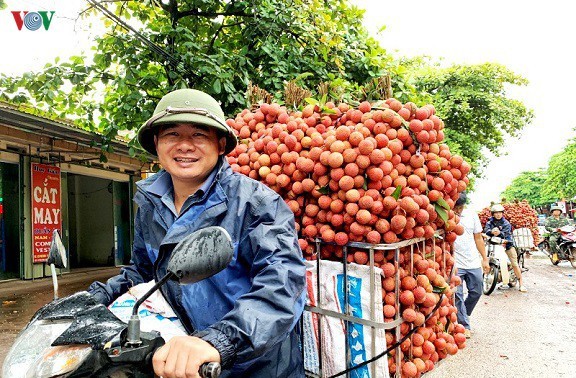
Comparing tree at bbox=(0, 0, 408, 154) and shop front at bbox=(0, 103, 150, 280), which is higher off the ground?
tree at bbox=(0, 0, 408, 154)

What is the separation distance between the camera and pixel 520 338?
6.29m

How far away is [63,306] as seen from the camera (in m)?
1.65

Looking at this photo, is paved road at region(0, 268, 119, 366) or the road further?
paved road at region(0, 268, 119, 366)

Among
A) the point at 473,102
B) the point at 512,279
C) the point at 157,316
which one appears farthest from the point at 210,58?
the point at 473,102

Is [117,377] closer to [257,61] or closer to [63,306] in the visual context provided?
[63,306]

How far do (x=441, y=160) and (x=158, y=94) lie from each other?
5.67 m

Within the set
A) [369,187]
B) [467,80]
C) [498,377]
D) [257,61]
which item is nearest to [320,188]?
[369,187]


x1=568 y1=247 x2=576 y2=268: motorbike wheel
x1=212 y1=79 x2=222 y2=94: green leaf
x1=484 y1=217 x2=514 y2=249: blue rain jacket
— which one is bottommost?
Result: x1=568 y1=247 x2=576 y2=268: motorbike wheel

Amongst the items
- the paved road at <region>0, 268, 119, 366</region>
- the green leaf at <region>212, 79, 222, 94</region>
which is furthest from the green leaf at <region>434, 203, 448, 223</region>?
the paved road at <region>0, 268, 119, 366</region>

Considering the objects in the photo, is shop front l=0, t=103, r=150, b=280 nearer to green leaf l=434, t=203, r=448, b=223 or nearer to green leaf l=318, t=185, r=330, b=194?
green leaf l=318, t=185, r=330, b=194

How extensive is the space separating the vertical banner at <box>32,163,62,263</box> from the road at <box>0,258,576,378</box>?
86cm

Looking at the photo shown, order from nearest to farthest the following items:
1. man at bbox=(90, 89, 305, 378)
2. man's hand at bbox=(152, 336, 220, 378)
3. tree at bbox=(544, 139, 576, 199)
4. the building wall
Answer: man's hand at bbox=(152, 336, 220, 378) → man at bbox=(90, 89, 305, 378) → the building wall → tree at bbox=(544, 139, 576, 199)

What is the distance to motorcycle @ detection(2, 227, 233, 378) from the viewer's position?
132 centimetres

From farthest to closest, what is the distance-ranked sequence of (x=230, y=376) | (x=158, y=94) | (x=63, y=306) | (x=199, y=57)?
(x=158, y=94) → (x=199, y=57) → (x=230, y=376) → (x=63, y=306)
